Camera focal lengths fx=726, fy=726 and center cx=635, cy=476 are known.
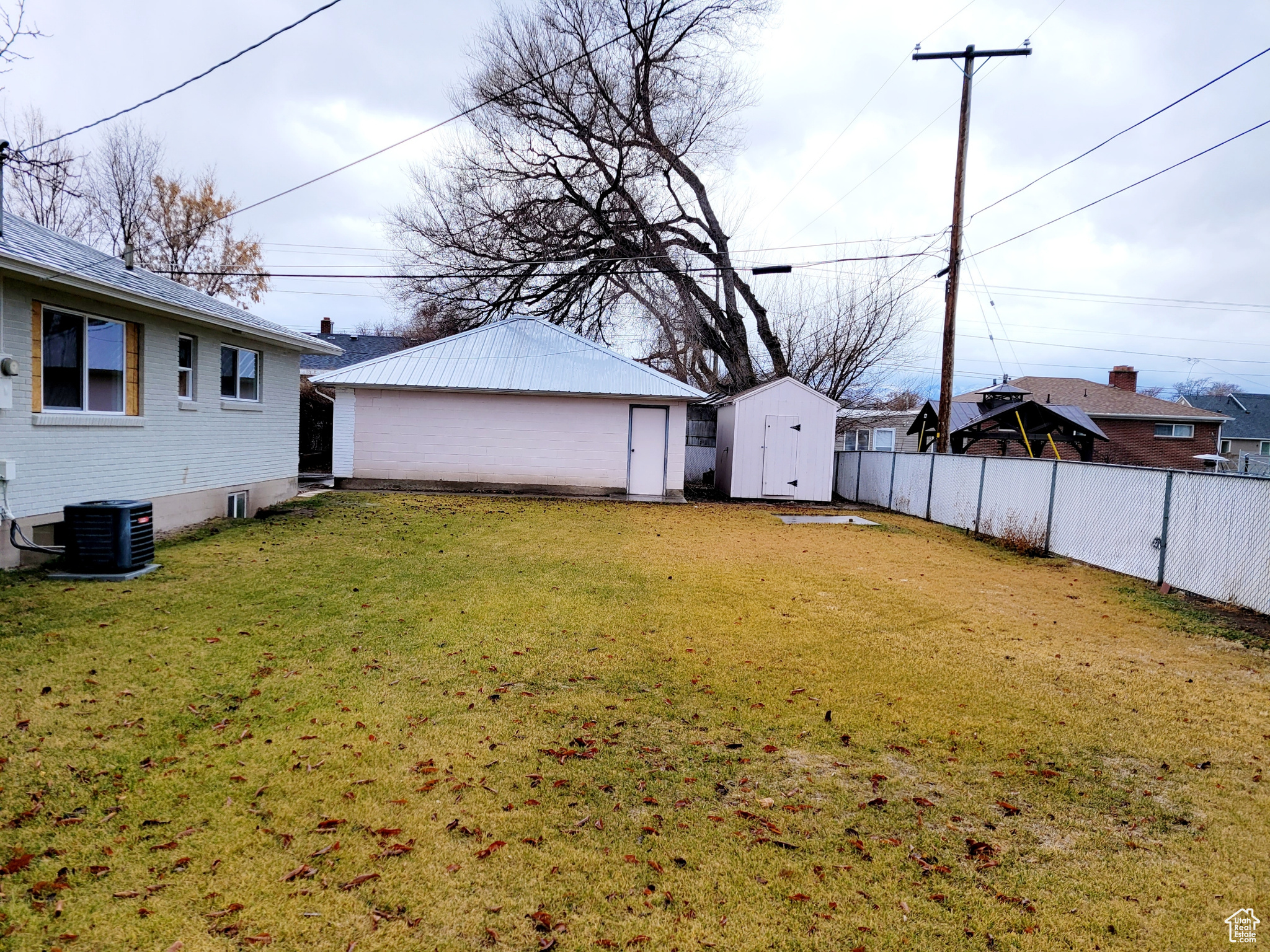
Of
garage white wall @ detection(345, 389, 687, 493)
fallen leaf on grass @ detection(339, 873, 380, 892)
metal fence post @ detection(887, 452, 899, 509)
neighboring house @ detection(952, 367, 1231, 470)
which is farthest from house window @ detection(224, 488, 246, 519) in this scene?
neighboring house @ detection(952, 367, 1231, 470)

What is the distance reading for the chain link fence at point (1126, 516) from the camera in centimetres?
801

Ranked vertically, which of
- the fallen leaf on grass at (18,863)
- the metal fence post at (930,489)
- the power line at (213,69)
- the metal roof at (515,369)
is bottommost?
the fallen leaf on grass at (18,863)

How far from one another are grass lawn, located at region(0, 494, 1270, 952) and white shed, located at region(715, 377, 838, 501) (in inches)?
459

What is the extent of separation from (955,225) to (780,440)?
6488 millimetres

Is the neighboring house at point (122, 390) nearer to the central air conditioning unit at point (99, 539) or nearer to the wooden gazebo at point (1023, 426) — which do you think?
the central air conditioning unit at point (99, 539)

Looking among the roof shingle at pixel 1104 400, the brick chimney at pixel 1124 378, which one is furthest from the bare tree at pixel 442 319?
the brick chimney at pixel 1124 378

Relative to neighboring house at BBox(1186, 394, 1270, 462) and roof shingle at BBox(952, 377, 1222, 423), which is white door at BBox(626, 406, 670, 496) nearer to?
roof shingle at BBox(952, 377, 1222, 423)

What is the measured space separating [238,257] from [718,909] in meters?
34.4

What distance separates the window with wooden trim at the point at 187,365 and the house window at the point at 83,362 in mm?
1518

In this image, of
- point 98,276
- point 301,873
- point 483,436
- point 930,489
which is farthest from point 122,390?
point 930,489

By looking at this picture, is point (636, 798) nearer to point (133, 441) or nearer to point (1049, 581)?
point (1049, 581)

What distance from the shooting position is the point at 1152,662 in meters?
6.25

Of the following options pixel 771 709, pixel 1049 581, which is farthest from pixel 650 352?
pixel 771 709

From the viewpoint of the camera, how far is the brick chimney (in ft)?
119
